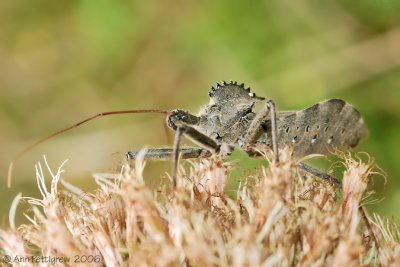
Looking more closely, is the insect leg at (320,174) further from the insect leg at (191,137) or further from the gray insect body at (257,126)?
the insect leg at (191,137)

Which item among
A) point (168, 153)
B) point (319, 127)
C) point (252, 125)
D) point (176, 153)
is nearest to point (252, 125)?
point (252, 125)

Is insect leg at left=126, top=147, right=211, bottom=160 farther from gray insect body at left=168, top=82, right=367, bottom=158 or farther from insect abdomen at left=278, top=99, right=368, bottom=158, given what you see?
insect abdomen at left=278, top=99, right=368, bottom=158

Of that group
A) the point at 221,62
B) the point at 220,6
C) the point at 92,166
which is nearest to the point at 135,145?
the point at 92,166

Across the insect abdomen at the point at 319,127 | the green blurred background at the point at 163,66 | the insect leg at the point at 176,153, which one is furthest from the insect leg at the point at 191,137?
the green blurred background at the point at 163,66

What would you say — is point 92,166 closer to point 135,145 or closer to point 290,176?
point 135,145

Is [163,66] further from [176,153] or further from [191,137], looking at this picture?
[176,153]

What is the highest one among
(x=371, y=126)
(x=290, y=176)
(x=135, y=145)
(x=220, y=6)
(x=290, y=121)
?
(x=220, y=6)

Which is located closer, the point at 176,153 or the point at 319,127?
the point at 176,153
